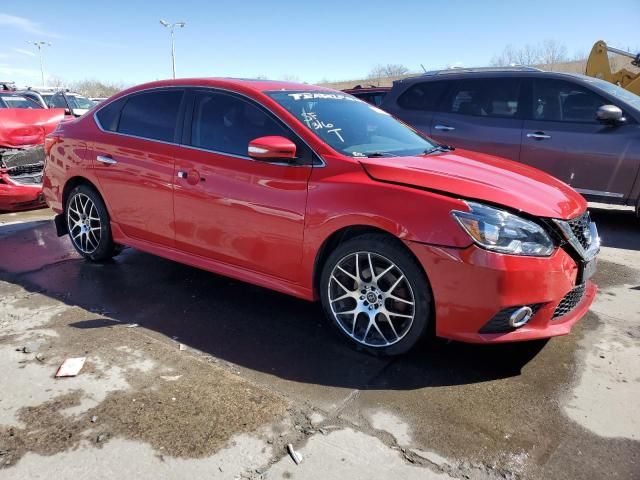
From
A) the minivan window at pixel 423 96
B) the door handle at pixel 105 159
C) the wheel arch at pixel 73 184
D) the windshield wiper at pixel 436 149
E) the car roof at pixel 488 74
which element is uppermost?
the car roof at pixel 488 74

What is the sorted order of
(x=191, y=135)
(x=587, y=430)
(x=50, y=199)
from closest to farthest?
(x=587, y=430), (x=191, y=135), (x=50, y=199)

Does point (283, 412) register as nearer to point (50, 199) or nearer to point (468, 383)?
point (468, 383)

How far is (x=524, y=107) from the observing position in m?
6.65

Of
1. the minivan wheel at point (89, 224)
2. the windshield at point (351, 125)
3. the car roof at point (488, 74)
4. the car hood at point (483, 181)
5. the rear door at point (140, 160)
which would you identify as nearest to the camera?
the car hood at point (483, 181)

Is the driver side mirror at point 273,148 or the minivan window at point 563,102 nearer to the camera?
the driver side mirror at point 273,148

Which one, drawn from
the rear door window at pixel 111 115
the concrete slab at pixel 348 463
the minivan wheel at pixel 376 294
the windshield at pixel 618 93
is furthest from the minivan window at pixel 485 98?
the concrete slab at pixel 348 463

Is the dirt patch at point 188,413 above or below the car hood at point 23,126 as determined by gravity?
below

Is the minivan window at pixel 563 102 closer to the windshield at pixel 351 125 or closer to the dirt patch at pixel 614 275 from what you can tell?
the dirt patch at pixel 614 275

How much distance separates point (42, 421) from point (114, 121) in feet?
9.49

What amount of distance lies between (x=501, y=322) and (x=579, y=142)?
4311 mm

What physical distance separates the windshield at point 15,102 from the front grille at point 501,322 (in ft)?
37.0

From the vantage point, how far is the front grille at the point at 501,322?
287 centimetres

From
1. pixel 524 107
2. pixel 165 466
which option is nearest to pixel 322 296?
pixel 165 466

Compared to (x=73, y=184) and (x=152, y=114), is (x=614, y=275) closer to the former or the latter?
(x=152, y=114)
